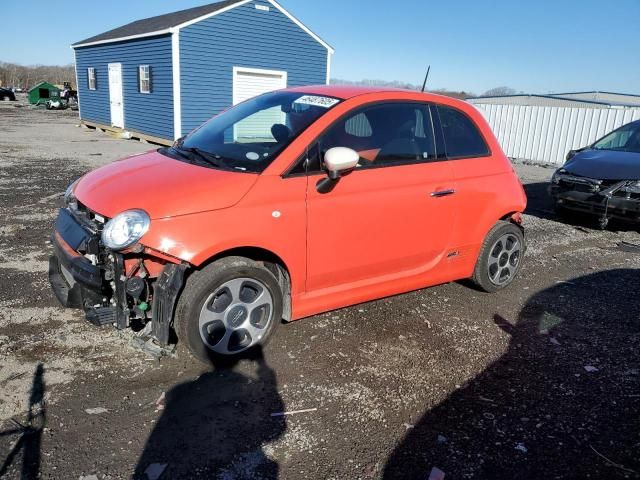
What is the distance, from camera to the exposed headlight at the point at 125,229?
3027mm

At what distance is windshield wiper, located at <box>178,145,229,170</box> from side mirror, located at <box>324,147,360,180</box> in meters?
0.71

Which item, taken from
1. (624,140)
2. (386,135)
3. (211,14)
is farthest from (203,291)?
(211,14)

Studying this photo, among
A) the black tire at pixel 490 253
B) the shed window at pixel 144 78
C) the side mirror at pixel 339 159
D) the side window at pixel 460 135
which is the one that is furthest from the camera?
the shed window at pixel 144 78

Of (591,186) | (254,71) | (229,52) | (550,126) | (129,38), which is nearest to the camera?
(591,186)

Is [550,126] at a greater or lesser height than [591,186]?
greater

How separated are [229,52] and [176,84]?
230 centimetres

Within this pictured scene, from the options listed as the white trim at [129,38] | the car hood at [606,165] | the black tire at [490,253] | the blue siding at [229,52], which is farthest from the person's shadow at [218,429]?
the white trim at [129,38]

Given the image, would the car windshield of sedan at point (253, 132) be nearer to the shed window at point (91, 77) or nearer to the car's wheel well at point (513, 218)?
the car's wheel well at point (513, 218)

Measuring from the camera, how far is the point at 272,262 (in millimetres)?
3592

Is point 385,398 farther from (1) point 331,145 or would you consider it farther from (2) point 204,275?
(1) point 331,145

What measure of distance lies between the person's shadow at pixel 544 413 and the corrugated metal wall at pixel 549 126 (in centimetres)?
1374

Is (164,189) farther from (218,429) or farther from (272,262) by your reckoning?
(218,429)

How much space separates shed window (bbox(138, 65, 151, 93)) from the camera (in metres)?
17.8

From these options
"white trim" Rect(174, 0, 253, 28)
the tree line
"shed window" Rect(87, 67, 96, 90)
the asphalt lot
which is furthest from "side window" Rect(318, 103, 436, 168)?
the tree line
